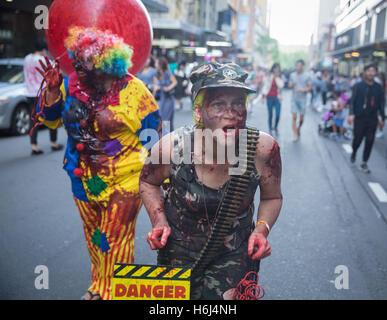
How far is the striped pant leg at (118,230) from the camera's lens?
302 centimetres

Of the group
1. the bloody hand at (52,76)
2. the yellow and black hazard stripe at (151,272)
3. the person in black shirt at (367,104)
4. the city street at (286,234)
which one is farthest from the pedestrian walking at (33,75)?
the yellow and black hazard stripe at (151,272)

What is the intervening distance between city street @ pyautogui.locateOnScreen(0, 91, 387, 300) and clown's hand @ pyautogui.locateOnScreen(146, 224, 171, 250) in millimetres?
1789

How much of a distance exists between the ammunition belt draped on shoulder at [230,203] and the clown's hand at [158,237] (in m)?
0.20

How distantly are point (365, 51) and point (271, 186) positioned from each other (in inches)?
1274

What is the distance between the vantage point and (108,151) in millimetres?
2965

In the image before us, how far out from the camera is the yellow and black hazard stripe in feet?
6.18

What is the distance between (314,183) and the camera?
7.41m

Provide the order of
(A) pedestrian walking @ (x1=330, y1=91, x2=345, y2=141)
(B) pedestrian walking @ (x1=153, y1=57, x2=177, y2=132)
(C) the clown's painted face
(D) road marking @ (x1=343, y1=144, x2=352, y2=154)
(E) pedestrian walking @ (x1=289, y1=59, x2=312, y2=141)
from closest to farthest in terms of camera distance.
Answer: (C) the clown's painted face
(B) pedestrian walking @ (x1=153, y1=57, x2=177, y2=132)
(D) road marking @ (x1=343, y1=144, x2=352, y2=154)
(E) pedestrian walking @ (x1=289, y1=59, x2=312, y2=141)
(A) pedestrian walking @ (x1=330, y1=91, x2=345, y2=141)

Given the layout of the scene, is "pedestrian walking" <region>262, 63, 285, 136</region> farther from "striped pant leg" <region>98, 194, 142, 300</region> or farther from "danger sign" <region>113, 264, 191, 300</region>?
"danger sign" <region>113, 264, 191, 300</region>

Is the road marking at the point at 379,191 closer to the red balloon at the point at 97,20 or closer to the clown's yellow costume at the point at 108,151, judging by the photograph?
the clown's yellow costume at the point at 108,151

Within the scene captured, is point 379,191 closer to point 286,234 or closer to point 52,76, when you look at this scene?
point 286,234

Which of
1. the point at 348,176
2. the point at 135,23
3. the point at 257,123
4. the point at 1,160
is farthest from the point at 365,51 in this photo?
the point at 135,23

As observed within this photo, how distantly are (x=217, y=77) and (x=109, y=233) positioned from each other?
5.00ft

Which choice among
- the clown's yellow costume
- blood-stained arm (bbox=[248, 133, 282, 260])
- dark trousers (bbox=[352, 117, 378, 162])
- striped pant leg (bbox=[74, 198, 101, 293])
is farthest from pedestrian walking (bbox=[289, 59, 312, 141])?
blood-stained arm (bbox=[248, 133, 282, 260])
